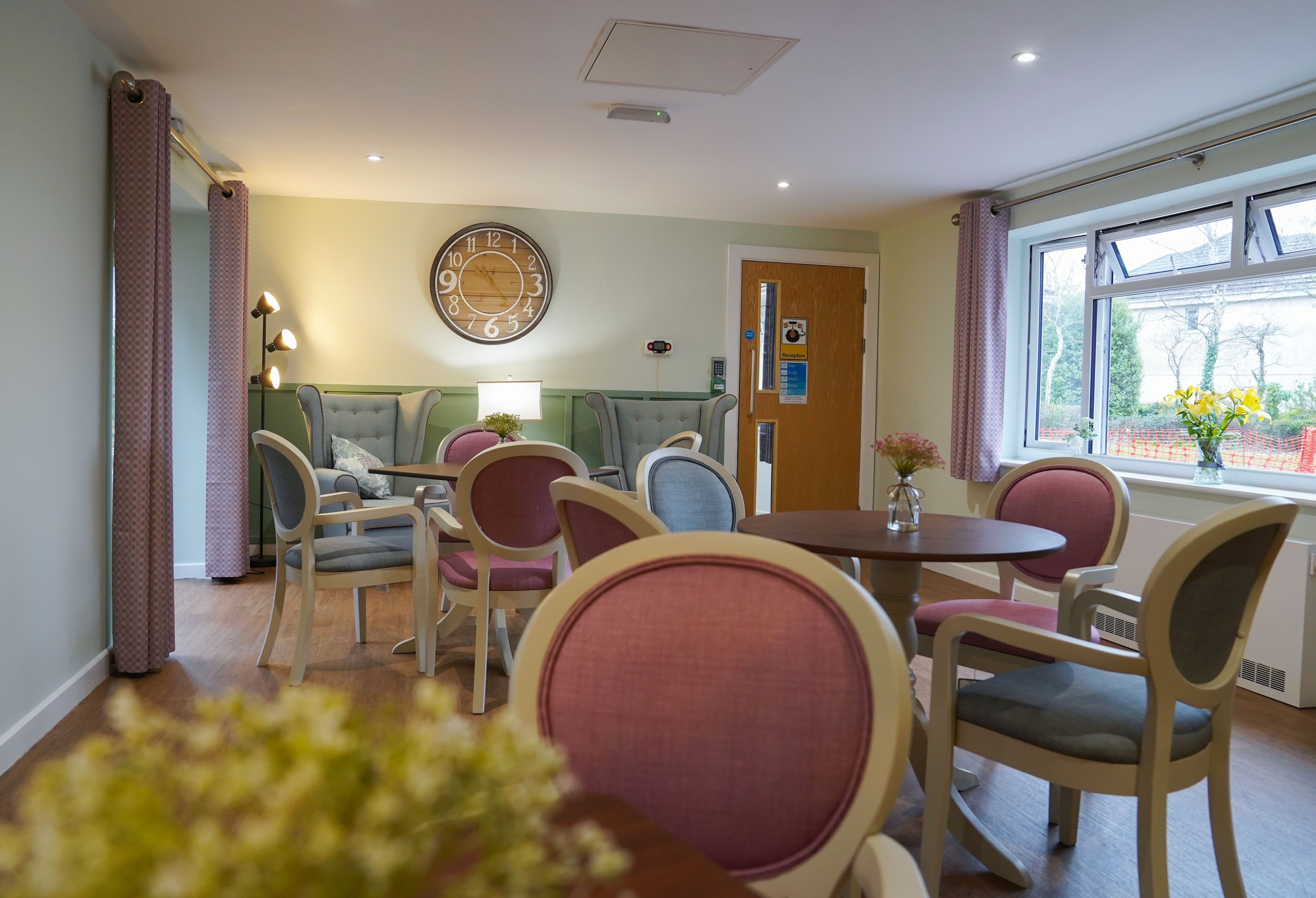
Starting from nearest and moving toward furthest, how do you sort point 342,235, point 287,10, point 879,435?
point 287,10, point 342,235, point 879,435

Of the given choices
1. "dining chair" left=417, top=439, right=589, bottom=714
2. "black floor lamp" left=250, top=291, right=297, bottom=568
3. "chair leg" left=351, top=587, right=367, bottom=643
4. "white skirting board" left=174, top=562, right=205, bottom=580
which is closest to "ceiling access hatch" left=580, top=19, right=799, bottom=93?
"dining chair" left=417, top=439, right=589, bottom=714

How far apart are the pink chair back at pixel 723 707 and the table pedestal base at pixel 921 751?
1.24 meters

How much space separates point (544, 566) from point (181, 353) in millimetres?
3366

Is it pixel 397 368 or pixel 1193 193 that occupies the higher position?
pixel 1193 193

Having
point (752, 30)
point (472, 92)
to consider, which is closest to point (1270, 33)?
point (752, 30)

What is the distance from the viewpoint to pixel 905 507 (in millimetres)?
2473

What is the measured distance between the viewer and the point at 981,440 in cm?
531

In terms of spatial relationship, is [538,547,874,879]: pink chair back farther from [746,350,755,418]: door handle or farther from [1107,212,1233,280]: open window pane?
[746,350,755,418]: door handle

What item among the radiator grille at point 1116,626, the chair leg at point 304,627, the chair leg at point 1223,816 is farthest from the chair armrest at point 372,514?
the radiator grille at point 1116,626

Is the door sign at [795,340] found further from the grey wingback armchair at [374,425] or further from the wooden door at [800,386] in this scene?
the grey wingback armchair at [374,425]

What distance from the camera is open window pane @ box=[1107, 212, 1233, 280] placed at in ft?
14.1

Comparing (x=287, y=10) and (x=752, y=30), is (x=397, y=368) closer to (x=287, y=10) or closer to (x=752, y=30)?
(x=287, y=10)

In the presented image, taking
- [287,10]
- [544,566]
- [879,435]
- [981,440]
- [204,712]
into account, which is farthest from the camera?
[879,435]

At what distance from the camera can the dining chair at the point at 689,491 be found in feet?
8.71
